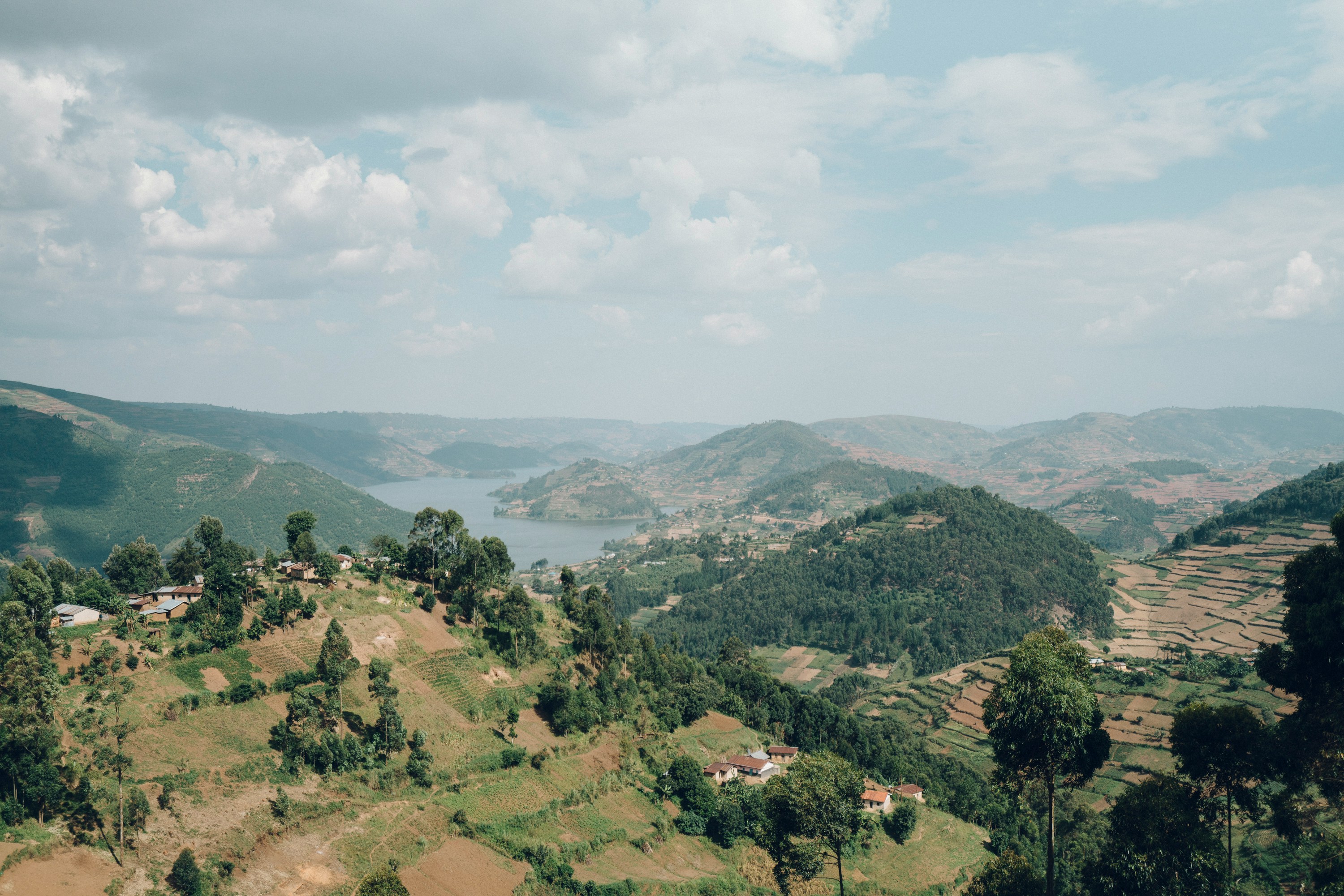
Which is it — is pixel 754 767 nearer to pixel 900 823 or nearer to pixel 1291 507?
pixel 900 823

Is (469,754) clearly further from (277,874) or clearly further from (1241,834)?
(1241,834)

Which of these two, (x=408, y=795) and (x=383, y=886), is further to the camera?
(x=408, y=795)

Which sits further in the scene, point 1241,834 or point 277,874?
point 1241,834

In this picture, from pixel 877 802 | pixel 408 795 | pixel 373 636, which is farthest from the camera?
pixel 877 802

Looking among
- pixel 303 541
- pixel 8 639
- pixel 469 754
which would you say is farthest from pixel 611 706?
pixel 8 639

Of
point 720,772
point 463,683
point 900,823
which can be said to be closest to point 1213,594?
point 900,823

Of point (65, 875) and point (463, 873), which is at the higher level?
point (65, 875)
